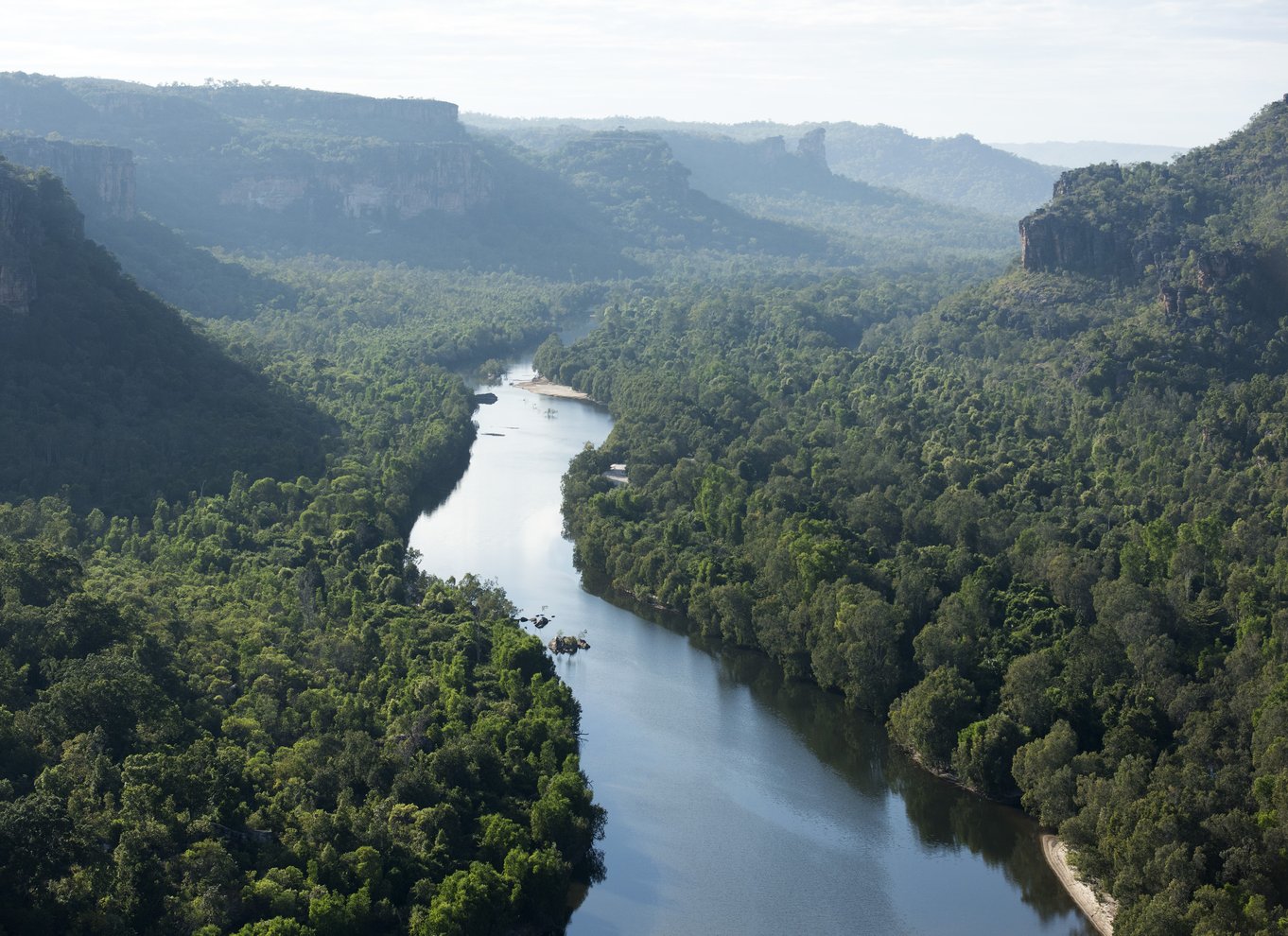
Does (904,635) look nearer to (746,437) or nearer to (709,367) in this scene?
(746,437)

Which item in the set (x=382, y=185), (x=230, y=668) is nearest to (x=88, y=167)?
(x=382, y=185)

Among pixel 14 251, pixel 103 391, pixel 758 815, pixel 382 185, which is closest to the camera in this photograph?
pixel 758 815

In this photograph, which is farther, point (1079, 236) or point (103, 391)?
point (1079, 236)

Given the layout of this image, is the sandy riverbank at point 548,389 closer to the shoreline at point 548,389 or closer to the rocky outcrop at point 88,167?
the shoreline at point 548,389

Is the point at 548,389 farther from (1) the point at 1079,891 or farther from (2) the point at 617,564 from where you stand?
(1) the point at 1079,891

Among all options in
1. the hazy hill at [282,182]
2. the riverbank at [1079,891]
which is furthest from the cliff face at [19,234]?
the hazy hill at [282,182]

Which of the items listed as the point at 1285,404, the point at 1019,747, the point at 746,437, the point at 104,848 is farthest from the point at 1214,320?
the point at 104,848

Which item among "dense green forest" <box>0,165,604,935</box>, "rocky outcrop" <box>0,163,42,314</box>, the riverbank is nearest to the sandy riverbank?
"dense green forest" <box>0,165,604,935</box>
